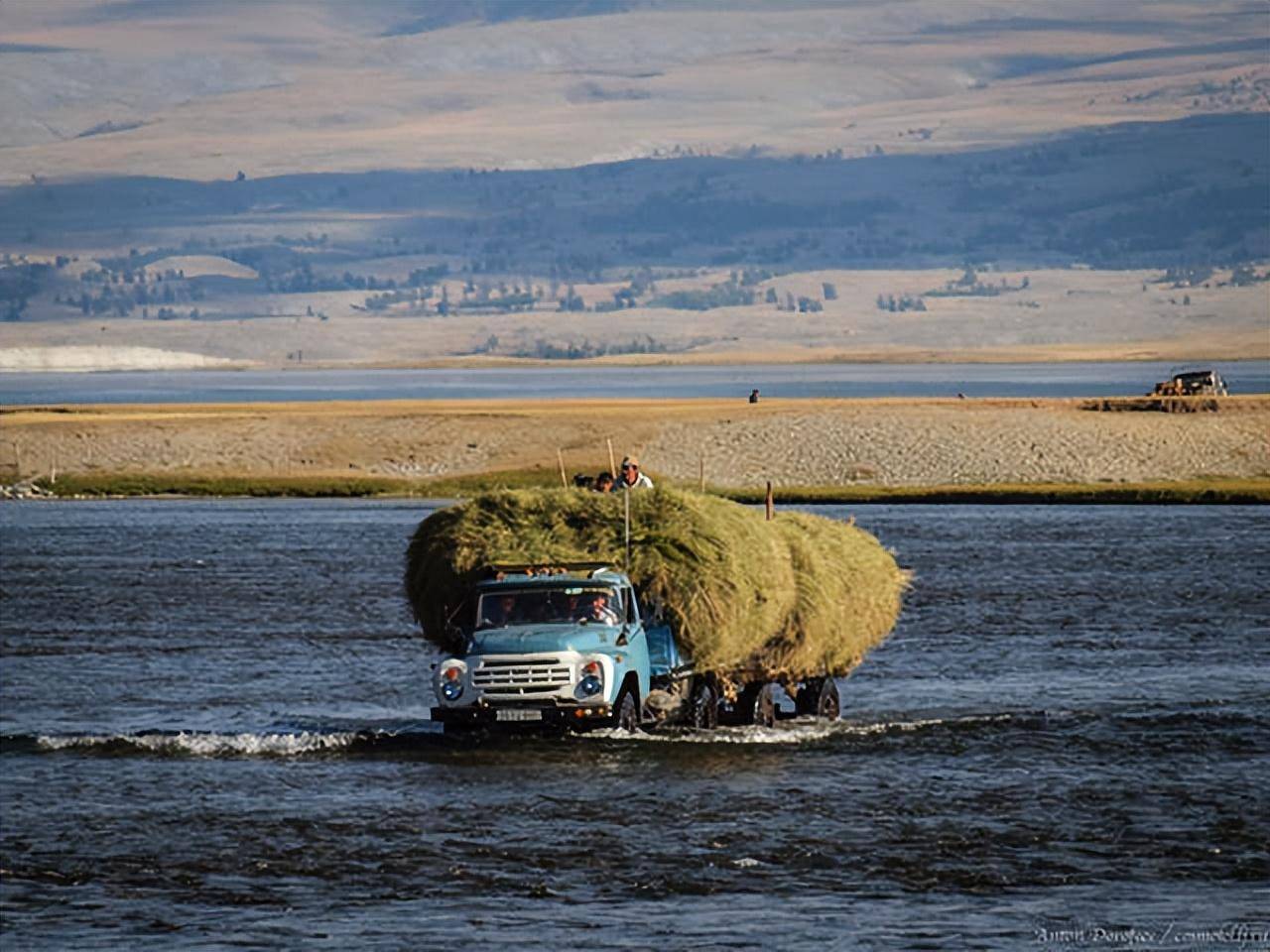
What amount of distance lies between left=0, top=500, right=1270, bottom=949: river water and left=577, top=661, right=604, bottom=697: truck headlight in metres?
0.97

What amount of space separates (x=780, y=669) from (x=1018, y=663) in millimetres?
11102

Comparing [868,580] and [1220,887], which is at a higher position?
[868,580]

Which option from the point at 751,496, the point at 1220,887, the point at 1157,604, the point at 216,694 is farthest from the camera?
the point at 751,496

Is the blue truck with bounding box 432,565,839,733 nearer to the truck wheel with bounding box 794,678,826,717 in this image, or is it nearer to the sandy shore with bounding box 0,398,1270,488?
the truck wheel with bounding box 794,678,826,717

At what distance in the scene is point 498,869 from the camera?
23.3 meters

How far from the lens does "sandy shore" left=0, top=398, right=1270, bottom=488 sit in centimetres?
9994

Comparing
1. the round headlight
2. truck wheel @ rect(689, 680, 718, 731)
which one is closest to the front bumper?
the round headlight

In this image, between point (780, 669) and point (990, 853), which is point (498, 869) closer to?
point (990, 853)

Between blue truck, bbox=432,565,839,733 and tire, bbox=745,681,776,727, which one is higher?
A: blue truck, bbox=432,565,839,733

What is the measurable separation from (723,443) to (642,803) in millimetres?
77436

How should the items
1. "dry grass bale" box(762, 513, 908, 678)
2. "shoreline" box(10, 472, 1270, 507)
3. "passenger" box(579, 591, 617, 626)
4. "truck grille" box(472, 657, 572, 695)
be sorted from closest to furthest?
"truck grille" box(472, 657, 572, 695) < "passenger" box(579, 591, 617, 626) < "dry grass bale" box(762, 513, 908, 678) < "shoreline" box(10, 472, 1270, 507)

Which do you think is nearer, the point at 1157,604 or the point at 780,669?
the point at 780,669

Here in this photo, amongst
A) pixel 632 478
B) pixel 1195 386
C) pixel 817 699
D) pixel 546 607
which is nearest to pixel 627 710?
pixel 546 607

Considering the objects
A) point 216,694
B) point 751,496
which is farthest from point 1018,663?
point 751,496
